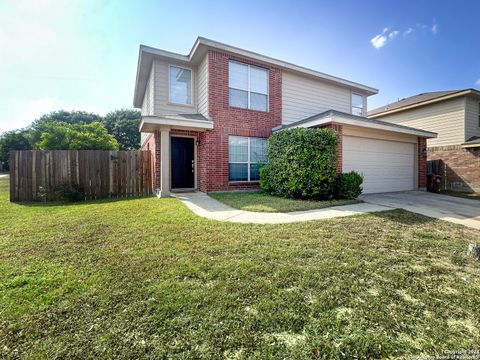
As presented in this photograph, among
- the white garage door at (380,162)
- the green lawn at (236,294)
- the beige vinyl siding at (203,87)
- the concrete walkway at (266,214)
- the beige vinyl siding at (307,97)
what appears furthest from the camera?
the beige vinyl siding at (307,97)

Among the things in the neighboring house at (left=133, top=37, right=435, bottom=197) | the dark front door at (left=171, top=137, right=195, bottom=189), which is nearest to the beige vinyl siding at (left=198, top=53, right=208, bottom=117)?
the neighboring house at (left=133, top=37, right=435, bottom=197)

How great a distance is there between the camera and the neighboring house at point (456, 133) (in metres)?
12.2

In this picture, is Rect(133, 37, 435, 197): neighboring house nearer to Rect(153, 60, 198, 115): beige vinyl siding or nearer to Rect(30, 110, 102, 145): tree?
Rect(153, 60, 198, 115): beige vinyl siding

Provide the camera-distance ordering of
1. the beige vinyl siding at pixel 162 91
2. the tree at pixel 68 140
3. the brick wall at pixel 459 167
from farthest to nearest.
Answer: the tree at pixel 68 140, the brick wall at pixel 459 167, the beige vinyl siding at pixel 162 91

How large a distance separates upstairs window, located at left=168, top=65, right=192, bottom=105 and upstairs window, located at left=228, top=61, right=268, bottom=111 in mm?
2044

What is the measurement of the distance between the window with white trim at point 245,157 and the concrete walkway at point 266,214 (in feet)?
9.05

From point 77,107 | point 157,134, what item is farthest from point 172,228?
point 77,107

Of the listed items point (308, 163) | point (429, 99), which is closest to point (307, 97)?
point (308, 163)

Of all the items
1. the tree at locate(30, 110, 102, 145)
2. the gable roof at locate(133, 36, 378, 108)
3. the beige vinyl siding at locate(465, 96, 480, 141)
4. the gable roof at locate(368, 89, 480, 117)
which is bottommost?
the beige vinyl siding at locate(465, 96, 480, 141)

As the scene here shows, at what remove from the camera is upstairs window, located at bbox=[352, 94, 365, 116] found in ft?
42.5

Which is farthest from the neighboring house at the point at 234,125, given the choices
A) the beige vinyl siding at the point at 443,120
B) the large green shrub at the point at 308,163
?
the beige vinyl siding at the point at 443,120

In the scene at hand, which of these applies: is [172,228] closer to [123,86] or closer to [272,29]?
[272,29]

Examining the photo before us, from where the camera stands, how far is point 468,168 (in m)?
12.2

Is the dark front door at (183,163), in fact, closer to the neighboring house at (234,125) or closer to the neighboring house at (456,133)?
the neighboring house at (234,125)
